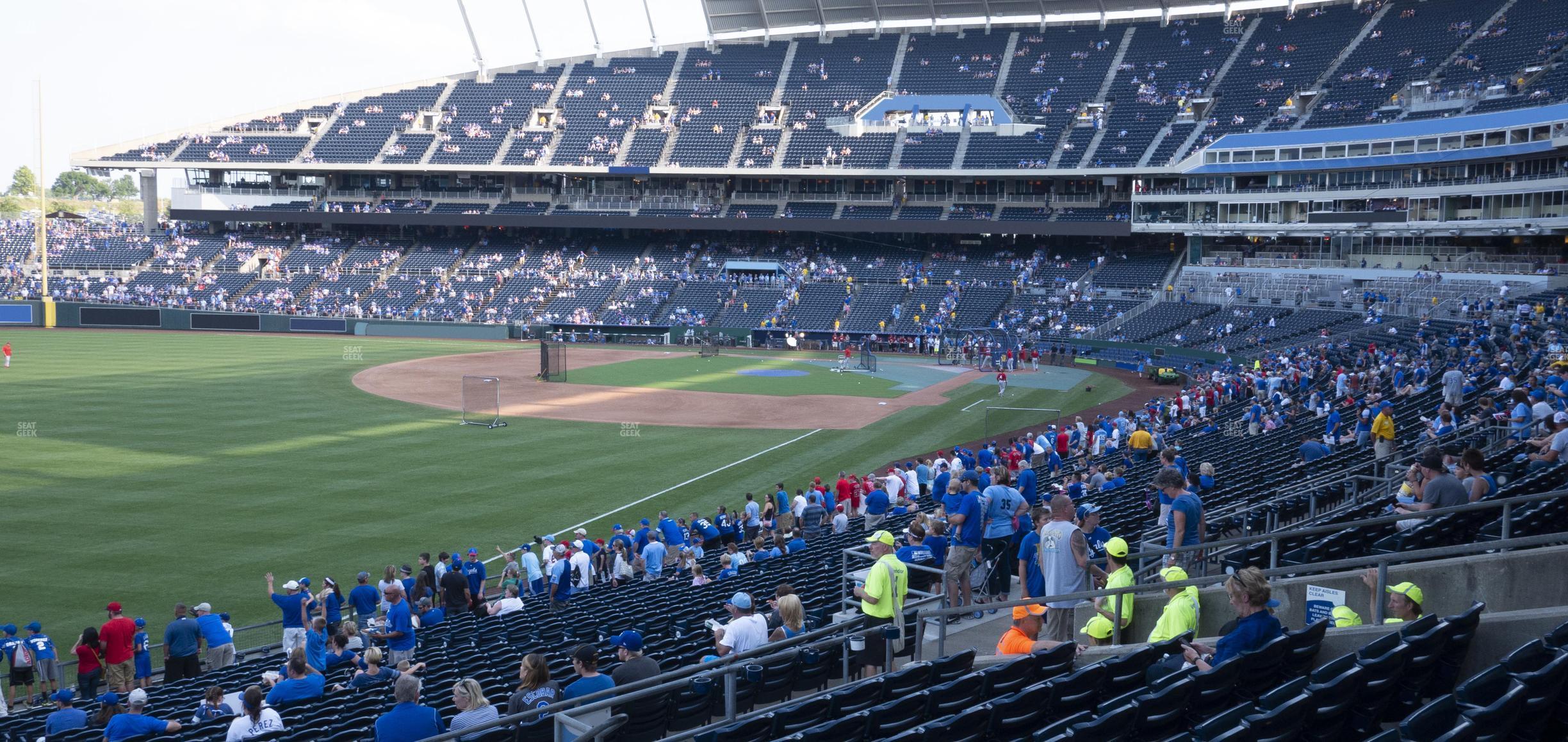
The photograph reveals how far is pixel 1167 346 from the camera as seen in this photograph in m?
52.2

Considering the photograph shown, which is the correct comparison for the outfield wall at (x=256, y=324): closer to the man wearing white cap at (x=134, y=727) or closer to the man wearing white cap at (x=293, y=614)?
the man wearing white cap at (x=293, y=614)

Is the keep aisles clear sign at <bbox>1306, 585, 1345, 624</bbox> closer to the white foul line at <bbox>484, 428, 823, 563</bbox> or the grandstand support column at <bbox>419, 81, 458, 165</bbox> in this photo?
the white foul line at <bbox>484, 428, 823, 563</bbox>

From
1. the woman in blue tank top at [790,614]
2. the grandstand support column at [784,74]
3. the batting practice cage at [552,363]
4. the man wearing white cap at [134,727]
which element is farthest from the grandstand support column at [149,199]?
the woman in blue tank top at [790,614]

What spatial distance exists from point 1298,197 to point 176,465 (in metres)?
51.1

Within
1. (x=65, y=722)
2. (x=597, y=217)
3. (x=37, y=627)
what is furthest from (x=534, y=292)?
(x=65, y=722)

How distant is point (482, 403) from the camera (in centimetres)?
4025

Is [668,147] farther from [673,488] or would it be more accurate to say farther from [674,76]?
[673,488]

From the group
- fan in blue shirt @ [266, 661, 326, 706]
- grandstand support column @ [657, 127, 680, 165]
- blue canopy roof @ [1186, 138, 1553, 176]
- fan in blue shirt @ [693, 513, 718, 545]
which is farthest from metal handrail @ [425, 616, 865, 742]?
grandstand support column @ [657, 127, 680, 165]

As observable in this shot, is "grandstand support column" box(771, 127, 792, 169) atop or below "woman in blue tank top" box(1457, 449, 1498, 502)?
atop

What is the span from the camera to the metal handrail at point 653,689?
7.55 meters

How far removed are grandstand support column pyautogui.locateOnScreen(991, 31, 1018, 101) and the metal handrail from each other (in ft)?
227

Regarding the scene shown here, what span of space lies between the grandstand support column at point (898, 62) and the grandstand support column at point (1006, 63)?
6597 millimetres

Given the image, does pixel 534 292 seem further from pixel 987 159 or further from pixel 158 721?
pixel 158 721

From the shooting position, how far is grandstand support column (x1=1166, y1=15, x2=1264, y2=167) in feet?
211
